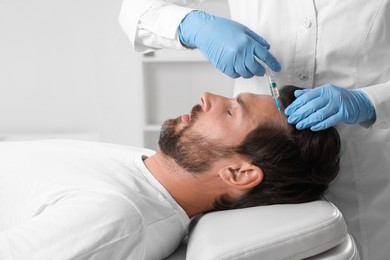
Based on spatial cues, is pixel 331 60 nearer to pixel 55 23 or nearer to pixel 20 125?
pixel 55 23

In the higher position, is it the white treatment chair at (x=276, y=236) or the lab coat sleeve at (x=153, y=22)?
the lab coat sleeve at (x=153, y=22)

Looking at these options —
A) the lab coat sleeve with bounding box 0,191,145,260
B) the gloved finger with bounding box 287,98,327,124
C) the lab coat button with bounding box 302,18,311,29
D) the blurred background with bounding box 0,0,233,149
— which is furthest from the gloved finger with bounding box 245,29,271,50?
the blurred background with bounding box 0,0,233,149

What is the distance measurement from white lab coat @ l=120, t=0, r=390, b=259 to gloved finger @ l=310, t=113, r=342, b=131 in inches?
5.9

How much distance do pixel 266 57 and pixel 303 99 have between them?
0.16m

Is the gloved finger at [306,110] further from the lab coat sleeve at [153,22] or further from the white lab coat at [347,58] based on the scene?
the lab coat sleeve at [153,22]

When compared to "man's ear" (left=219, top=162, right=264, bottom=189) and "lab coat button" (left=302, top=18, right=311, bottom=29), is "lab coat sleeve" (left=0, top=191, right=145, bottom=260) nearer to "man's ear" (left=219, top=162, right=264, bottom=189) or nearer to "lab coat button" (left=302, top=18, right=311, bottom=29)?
"man's ear" (left=219, top=162, right=264, bottom=189)

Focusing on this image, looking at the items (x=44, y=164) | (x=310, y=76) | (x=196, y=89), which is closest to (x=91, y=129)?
(x=196, y=89)

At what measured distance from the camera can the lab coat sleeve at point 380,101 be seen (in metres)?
1.52

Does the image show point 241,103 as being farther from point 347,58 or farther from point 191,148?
point 347,58

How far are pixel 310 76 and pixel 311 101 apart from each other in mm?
218

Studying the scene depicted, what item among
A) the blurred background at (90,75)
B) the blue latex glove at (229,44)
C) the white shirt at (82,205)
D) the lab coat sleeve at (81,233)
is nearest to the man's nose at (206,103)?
the blue latex glove at (229,44)

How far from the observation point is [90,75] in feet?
10.5

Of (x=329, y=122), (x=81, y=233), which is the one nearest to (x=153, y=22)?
(x=329, y=122)

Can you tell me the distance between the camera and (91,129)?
10.7 ft
